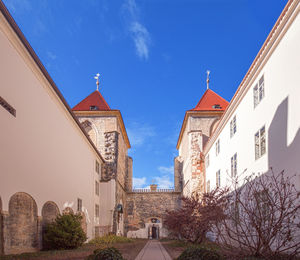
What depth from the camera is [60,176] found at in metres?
16.6

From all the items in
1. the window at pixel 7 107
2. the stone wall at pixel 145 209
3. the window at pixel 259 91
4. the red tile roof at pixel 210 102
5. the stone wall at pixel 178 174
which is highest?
the red tile roof at pixel 210 102

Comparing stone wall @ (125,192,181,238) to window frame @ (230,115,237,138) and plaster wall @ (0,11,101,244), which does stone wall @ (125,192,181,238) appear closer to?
plaster wall @ (0,11,101,244)

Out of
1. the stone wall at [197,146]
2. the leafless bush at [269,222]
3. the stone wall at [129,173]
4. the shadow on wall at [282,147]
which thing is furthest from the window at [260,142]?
the stone wall at [129,173]

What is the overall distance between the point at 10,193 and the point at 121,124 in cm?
2634

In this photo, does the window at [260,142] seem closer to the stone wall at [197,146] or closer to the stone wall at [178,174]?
the stone wall at [197,146]

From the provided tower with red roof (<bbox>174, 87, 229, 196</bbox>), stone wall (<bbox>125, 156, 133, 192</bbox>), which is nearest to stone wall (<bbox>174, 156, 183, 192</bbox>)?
stone wall (<bbox>125, 156, 133, 192</bbox>)

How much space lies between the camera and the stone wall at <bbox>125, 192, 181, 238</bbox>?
3750 centimetres

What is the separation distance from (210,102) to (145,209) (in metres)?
14.1

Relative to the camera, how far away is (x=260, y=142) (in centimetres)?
1355

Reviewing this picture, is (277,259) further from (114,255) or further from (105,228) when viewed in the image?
(105,228)

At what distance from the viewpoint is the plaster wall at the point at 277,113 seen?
1027 cm

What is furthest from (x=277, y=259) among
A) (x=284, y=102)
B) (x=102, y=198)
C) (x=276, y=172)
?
(x=102, y=198)

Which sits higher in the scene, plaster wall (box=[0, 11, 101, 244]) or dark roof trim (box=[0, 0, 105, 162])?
dark roof trim (box=[0, 0, 105, 162])

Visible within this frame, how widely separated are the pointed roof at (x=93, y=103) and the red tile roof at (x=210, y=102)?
9.26 meters
